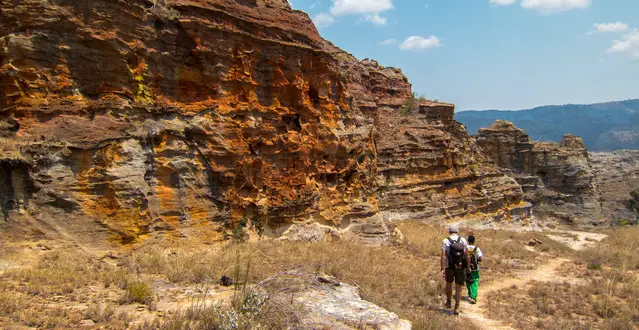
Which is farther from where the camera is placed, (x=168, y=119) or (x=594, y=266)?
(x=594, y=266)

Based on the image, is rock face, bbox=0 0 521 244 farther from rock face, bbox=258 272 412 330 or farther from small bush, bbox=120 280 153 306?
rock face, bbox=258 272 412 330

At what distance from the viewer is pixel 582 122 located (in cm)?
16900

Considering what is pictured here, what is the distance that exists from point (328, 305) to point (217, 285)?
1904 millimetres

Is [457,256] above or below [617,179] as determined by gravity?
above

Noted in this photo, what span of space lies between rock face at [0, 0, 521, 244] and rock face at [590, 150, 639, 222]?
37.6 meters

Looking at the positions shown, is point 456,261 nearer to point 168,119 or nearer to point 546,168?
point 168,119

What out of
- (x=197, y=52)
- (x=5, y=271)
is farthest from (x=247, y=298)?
(x=197, y=52)

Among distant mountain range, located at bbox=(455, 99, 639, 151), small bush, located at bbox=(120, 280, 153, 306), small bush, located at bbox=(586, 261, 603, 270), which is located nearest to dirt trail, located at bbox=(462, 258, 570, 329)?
small bush, located at bbox=(586, 261, 603, 270)

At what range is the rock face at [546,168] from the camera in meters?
34.5

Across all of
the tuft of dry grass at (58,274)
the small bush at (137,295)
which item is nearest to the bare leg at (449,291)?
the small bush at (137,295)

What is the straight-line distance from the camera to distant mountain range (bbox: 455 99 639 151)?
14488 centimetres

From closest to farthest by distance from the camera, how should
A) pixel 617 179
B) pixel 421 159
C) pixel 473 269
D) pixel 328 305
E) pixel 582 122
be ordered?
pixel 328 305
pixel 473 269
pixel 421 159
pixel 617 179
pixel 582 122

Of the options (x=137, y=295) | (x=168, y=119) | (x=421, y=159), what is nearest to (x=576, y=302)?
(x=137, y=295)

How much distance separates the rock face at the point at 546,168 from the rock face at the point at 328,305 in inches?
1241
